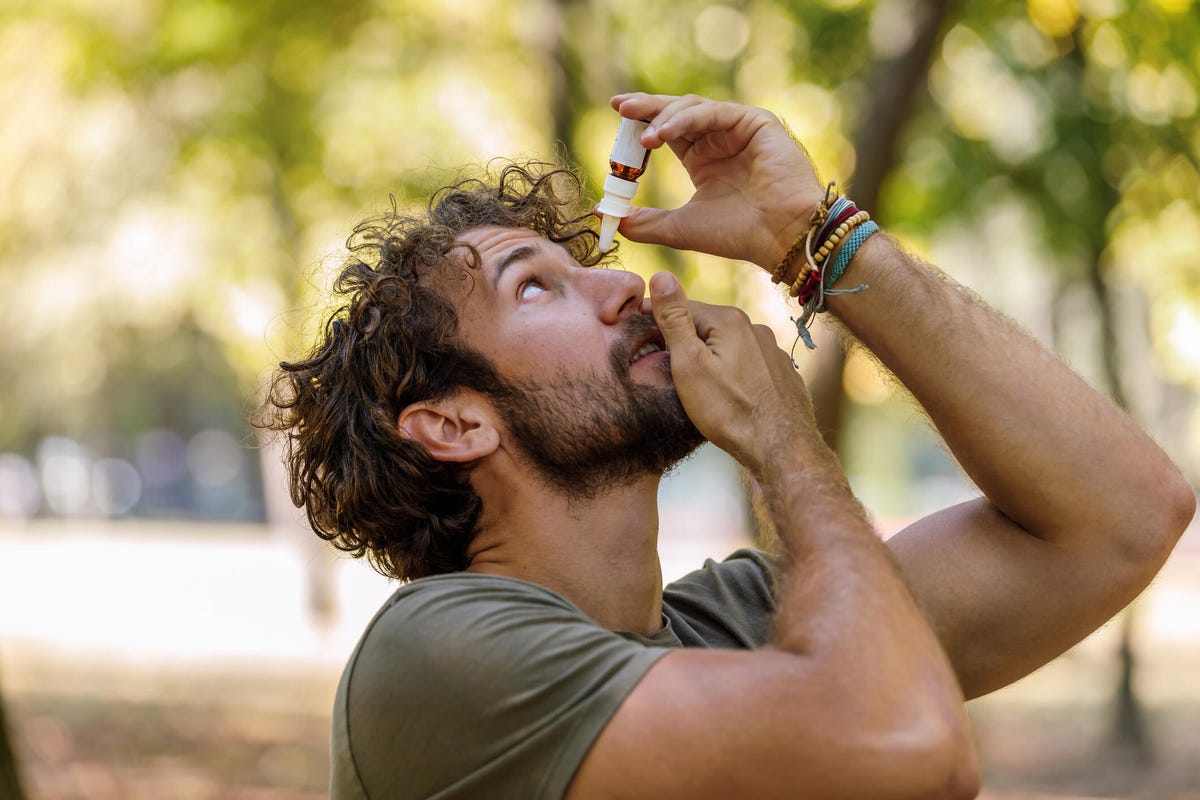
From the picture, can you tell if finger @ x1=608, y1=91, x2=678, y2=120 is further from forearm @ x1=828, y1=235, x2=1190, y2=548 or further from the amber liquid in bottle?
forearm @ x1=828, y1=235, x2=1190, y2=548

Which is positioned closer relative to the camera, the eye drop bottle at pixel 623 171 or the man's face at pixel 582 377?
the man's face at pixel 582 377

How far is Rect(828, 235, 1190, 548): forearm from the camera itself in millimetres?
2576

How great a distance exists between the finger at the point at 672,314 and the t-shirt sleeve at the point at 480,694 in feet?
1.92

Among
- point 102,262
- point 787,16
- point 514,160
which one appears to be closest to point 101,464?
point 102,262

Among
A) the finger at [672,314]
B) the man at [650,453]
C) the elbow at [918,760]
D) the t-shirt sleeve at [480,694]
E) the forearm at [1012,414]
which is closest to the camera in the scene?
the elbow at [918,760]

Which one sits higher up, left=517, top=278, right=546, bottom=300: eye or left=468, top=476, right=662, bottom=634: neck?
left=517, top=278, right=546, bottom=300: eye

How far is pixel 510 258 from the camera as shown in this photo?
8.98ft

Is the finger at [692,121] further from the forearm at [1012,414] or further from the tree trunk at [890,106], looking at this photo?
the tree trunk at [890,106]

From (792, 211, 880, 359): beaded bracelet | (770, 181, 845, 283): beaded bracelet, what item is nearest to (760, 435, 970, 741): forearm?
(792, 211, 880, 359): beaded bracelet

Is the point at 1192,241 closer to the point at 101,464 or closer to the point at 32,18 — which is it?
the point at 32,18

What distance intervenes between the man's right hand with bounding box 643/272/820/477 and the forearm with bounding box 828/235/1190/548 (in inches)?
11.1

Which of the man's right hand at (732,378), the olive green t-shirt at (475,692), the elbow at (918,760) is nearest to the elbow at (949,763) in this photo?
the elbow at (918,760)

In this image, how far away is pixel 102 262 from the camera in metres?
15.1

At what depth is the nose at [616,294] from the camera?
8.56ft
